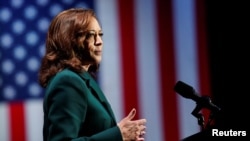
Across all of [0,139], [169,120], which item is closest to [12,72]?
[0,139]

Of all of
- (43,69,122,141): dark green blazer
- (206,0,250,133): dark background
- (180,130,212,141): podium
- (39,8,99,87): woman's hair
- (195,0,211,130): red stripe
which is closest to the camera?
(43,69,122,141): dark green blazer

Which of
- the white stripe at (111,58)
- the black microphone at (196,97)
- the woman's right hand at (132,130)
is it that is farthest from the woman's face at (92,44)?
the white stripe at (111,58)

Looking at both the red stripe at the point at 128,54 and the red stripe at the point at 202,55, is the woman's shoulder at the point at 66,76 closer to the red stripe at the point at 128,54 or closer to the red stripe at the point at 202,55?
the red stripe at the point at 128,54

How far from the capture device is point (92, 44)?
1195mm

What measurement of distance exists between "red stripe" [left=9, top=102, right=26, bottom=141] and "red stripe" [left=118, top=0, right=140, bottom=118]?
0.49 metres

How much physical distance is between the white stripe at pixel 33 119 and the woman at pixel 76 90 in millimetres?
892

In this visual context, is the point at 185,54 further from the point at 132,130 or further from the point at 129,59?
the point at 132,130

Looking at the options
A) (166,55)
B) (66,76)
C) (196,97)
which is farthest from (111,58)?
(66,76)

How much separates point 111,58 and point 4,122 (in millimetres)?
585

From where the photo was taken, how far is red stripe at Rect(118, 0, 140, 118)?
2074 millimetres

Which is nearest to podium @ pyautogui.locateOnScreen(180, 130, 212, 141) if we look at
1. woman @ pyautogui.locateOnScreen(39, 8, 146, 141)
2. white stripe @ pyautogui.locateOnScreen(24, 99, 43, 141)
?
woman @ pyautogui.locateOnScreen(39, 8, 146, 141)

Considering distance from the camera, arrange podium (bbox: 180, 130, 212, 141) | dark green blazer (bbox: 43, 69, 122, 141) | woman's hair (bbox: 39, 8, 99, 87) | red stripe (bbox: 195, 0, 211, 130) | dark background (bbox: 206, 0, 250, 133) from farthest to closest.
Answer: red stripe (bbox: 195, 0, 211, 130) → dark background (bbox: 206, 0, 250, 133) → podium (bbox: 180, 130, 212, 141) → woman's hair (bbox: 39, 8, 99, 87) → dark green blazer (bbox: 43, 69, 122, 141)

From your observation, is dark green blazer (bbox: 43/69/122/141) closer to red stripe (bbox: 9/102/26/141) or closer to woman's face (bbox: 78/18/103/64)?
woman's face (bbox: 78/18/103/64)

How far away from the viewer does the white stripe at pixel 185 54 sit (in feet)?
6.91
